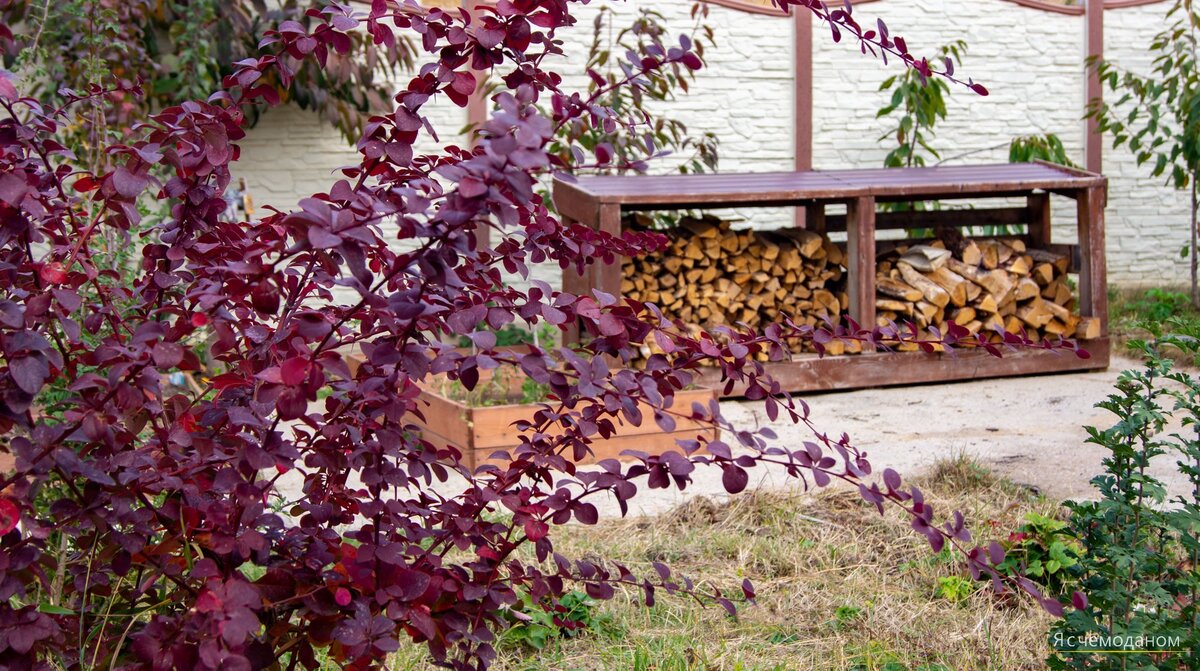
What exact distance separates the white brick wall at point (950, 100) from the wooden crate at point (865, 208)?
202cm

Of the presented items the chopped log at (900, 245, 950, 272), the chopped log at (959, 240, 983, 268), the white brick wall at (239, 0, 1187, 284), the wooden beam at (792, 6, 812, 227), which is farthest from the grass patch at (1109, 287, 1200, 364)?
the wooden beam at (792, 6, 812, 227)

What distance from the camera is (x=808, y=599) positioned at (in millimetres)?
2646

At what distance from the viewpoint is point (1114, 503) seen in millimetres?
1819

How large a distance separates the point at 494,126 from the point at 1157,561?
1.33 meters

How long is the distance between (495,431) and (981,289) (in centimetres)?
313

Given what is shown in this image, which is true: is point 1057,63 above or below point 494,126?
above

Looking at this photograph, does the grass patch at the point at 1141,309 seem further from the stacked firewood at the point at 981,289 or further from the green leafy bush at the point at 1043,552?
the green leafy bush at the point at 1043,552

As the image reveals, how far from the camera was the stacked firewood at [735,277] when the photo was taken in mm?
5734

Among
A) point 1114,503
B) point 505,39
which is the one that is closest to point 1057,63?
point 1114,503

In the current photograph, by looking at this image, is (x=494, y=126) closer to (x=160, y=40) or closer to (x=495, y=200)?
(x=495, y=200)

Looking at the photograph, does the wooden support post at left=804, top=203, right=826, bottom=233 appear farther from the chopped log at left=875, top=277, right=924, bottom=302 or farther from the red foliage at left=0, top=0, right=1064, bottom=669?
the red foliage at left=0, top=0, right=1064, bottom=669

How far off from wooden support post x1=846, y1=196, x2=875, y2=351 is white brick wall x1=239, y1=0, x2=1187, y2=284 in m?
2.49

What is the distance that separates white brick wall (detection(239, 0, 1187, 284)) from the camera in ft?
26.3

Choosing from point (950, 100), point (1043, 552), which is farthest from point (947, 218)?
point (1043, 552)
